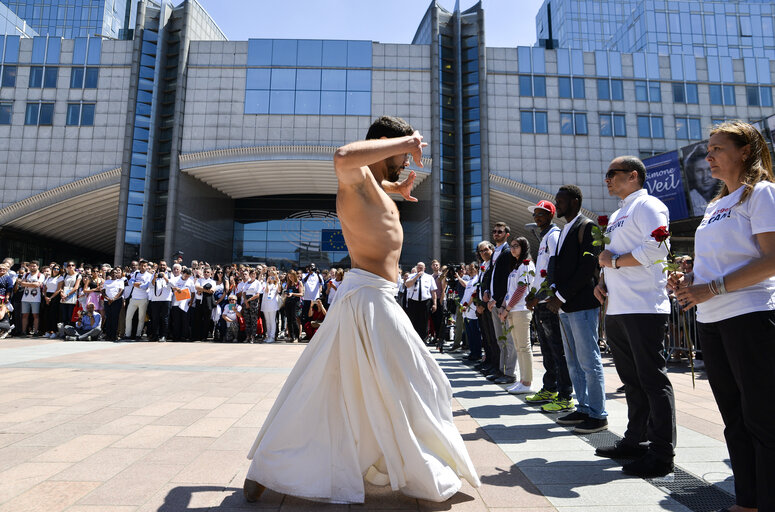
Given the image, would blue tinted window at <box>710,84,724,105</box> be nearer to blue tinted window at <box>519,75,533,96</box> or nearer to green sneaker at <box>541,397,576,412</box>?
blue tinted window at <box>519,75,533,96</box>

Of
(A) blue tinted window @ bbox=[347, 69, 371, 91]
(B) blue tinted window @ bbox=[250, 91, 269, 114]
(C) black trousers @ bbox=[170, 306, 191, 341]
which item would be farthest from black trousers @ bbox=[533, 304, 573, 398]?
(B) blue tinted window @ bbox=[250, 91, 269, 114]

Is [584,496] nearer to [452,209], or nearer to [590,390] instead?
[590,390]

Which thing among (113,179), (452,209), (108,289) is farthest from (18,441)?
(113,179)

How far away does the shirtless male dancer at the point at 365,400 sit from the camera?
2.22 metres

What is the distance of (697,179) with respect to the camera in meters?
24.3

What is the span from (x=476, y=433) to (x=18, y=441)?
3415mm

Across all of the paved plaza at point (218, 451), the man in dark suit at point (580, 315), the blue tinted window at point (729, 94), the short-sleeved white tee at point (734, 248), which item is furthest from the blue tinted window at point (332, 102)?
the short-sleeved white tee at point (734, 248)

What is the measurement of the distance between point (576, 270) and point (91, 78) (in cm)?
3507

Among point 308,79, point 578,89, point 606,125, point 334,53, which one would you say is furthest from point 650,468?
point 578,89

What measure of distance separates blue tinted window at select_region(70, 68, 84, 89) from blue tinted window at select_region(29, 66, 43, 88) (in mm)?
1895

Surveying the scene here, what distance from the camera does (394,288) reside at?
2482 mm

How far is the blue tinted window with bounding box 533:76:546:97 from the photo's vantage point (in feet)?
101

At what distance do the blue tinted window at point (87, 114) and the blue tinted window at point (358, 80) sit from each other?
16599 mm

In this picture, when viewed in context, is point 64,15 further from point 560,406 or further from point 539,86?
point 560,406
